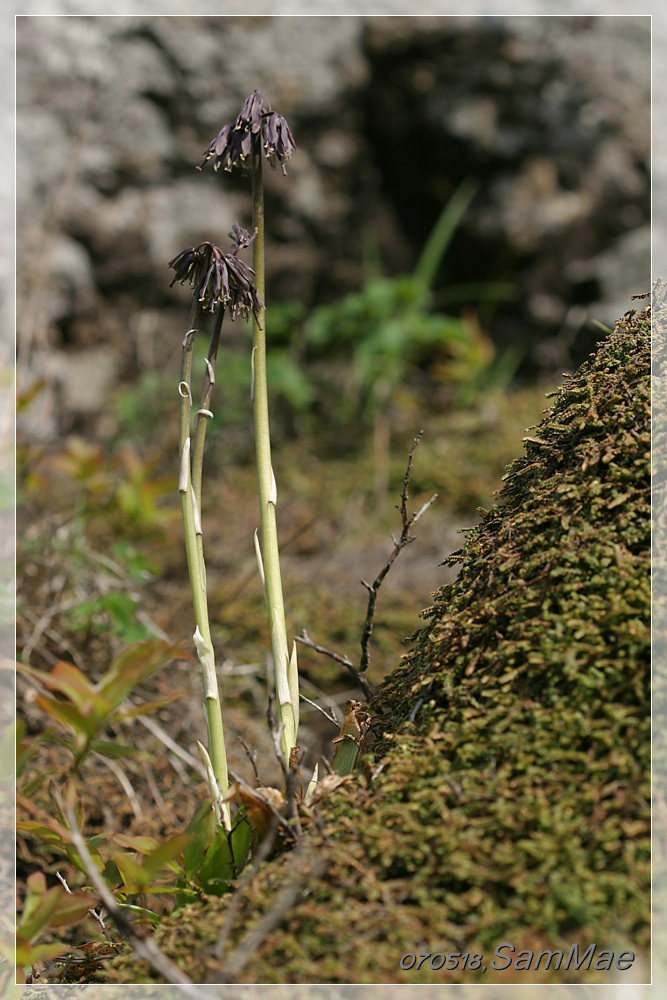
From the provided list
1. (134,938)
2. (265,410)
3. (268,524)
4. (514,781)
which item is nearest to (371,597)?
(268,524)

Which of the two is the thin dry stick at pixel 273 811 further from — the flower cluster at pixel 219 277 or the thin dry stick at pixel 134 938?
the flower cluster at pixel 219 277

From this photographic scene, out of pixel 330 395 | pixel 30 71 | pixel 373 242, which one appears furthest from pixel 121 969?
pixel 373 242

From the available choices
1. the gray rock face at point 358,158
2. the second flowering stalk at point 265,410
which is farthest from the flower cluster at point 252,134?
the gray rock face at point 358,158

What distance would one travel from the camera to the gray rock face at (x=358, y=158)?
12.8ft

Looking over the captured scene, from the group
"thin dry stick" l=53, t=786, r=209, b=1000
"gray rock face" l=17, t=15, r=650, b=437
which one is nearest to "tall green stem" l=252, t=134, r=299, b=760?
"thin dry stick" l=53, t=786, r=209, b=1000

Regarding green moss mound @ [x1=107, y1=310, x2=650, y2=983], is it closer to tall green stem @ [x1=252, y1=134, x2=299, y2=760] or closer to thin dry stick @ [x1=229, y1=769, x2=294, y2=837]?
thin dry stick @ [x1=229, y1=769, x2=294, y2=837]

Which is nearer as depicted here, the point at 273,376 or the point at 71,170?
the point at 71,170

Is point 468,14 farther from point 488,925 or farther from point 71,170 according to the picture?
point 488,925

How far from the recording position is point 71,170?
2275 mm

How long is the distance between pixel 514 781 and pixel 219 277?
2.59ft

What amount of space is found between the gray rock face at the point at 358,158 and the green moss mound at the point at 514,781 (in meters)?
3.39

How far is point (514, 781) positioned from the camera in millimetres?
820

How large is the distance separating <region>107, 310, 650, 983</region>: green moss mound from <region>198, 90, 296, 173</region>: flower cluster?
0.63m

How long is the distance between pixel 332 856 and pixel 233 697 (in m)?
1.49
